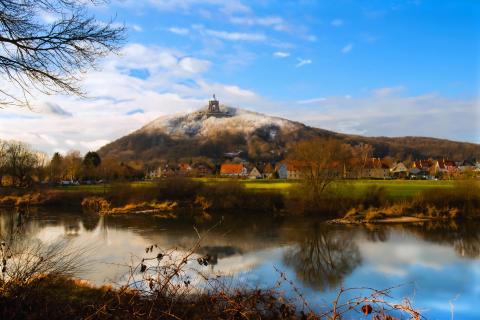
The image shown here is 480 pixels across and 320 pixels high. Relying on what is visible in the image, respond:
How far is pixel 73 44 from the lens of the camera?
4.79 meters

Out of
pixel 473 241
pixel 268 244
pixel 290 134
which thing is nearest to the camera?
pixel 268 244

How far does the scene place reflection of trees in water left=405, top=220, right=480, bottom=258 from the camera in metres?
19.1

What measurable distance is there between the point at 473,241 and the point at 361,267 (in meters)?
9.32

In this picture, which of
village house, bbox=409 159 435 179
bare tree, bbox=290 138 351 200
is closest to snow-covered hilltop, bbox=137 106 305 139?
village house, bbox=409 159 435 179

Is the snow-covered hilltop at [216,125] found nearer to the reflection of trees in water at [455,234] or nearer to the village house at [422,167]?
the village house at [422,167]

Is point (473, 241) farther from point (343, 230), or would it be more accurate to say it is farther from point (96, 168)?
point (96, 168)

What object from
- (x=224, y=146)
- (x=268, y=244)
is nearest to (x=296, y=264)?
(x=268, y=244)

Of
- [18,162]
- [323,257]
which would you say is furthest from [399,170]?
[323,257]

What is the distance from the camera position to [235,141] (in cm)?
14688

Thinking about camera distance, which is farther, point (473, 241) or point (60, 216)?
point (60, 216)

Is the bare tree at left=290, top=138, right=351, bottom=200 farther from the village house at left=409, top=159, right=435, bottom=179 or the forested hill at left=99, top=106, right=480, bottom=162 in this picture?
the forested hill at left=99, top=106, right=480, bottom=162

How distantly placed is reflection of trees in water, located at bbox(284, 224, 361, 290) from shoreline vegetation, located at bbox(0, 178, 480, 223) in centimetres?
652

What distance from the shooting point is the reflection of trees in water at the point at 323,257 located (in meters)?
13.9

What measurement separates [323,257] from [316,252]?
2.61 feet
